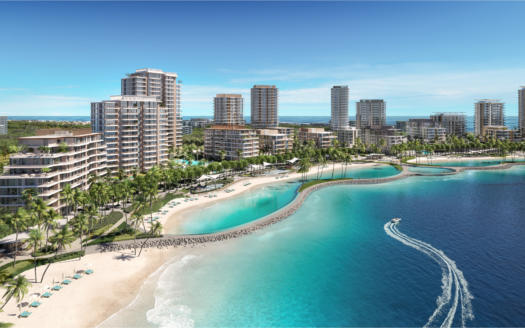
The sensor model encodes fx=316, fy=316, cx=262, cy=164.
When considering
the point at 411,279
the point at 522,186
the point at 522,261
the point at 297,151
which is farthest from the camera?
the point at 297,151

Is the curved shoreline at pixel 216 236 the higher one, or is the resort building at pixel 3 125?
the resort building at pixel 3 125

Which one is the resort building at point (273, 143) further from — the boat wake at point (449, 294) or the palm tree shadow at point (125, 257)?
the palm tree shadow at point (125, 257)

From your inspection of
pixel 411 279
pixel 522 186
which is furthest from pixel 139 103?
pixel 522 186

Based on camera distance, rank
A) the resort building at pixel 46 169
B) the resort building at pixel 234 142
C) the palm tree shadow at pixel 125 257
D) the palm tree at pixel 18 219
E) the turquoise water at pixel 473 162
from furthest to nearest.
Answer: the turquoise water at pixel 473 162
the resort building at pixel 234 142
the resort building at pixel 46 169
the palm tree shadow at pixel 125 257
the palm tree at pixel 18 219

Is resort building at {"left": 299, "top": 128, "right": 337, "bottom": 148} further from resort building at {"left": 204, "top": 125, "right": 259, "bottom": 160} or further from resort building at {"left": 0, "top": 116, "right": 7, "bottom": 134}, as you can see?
resort building at {"left": 0, "top": 116, "right": 7, "bottom": 134}

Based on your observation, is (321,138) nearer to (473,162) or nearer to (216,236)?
(473,162)

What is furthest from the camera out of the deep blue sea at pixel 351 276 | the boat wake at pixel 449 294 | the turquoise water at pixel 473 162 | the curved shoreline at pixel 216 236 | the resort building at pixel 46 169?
the turquoise water at pixel 473 162

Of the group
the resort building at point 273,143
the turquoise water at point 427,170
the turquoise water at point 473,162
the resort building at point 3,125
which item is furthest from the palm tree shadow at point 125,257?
the resort building at point 3,125

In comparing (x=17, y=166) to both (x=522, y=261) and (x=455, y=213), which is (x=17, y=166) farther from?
(x=455, y=213)
